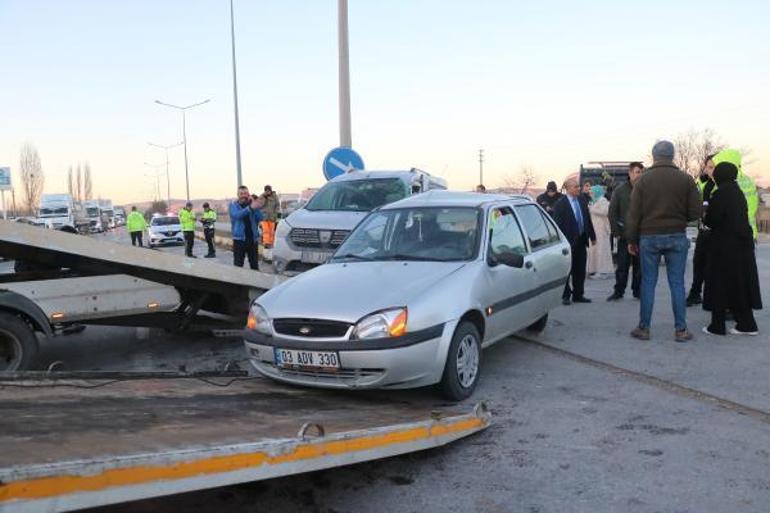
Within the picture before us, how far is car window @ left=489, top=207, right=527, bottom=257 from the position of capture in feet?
19.7

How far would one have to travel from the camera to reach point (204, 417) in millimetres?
3816

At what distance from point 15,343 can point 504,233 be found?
429 centimetres

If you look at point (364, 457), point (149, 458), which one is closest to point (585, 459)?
point (364, 457)

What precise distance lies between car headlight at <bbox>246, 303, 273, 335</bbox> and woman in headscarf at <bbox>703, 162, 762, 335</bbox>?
15.6 feet

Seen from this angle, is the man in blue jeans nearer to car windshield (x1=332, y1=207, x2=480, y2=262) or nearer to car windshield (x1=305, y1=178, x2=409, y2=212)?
car windshield (x1=332, y1=207, x2=480, y2=262)

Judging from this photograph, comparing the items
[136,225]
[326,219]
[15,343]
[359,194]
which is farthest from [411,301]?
[136,225]

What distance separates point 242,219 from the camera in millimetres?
13125

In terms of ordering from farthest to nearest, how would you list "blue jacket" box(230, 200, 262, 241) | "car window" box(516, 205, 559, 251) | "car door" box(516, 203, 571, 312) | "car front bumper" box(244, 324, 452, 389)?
"blue jacket" box(230, 200, 262, 241)
"car window" box(516, 205, 559, 251)
"car door" box(516, 203, 571, 312)
"car front bumper" box(244, 324, 452, 389)

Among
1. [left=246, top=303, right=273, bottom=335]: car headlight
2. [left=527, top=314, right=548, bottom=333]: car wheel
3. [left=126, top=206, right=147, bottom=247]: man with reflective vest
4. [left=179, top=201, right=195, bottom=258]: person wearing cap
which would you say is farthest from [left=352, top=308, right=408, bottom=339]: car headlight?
[left=126, top=206, right=147, bottom=247]: man with reflective vest

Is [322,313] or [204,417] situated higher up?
[322,313]

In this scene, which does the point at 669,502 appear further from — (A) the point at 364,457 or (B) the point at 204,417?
(B) the point at 204,417

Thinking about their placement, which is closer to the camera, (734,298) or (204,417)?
(204,417)

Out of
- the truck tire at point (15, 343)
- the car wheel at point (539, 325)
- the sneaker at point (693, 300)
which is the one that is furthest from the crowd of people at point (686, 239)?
the truck tire at point (15, 343)

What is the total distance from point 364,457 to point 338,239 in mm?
6219
